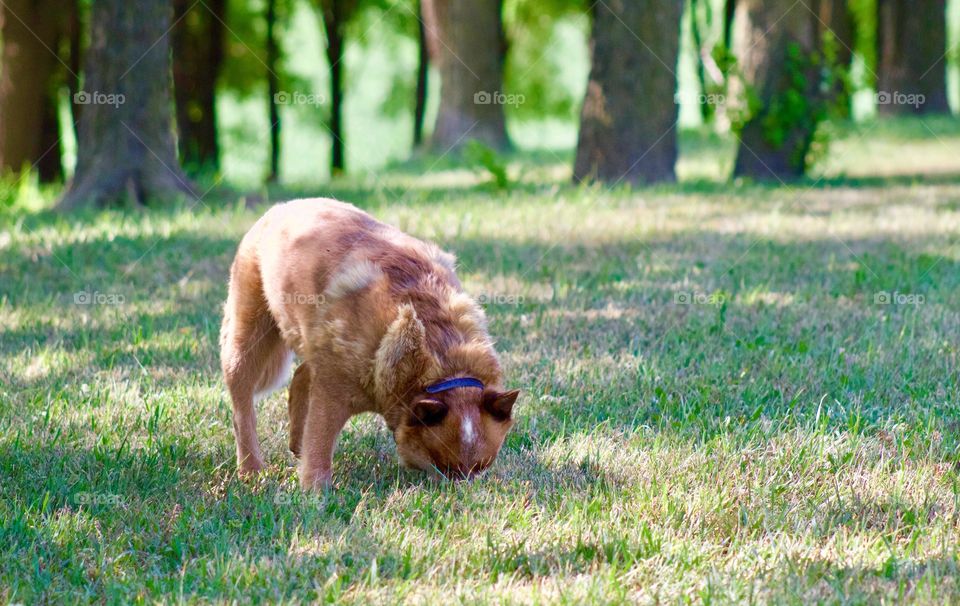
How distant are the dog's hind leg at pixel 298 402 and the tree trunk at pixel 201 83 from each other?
16004 millimetres

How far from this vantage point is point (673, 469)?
4359 mm

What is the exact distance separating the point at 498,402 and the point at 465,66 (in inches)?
618

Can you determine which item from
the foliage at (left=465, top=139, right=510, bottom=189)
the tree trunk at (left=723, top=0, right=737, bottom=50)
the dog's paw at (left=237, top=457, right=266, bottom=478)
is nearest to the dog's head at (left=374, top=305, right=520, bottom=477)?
the dog's paw at (left=237, top=457, right=266, bottom=478)

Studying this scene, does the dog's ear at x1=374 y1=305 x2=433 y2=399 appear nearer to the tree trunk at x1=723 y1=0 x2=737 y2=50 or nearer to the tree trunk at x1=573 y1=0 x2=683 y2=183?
the tree trunk at x1=573 y1=0 x2=683 y2=183

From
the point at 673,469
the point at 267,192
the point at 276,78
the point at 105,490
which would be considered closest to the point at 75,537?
the point at 105,490

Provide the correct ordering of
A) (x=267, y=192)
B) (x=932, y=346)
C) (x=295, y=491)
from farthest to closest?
(x=267, y=192)
(x=932, y=346)
(x=295, y=491)

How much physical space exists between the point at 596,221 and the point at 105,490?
21.8ft

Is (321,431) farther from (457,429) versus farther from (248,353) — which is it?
(248,353)

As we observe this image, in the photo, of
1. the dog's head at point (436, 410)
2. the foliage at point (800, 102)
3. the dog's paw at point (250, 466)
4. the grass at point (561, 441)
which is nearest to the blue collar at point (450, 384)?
the dog's head at point (436, 410)

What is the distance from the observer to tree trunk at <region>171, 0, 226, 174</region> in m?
20.3

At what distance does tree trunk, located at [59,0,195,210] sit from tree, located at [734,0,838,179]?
720 cm

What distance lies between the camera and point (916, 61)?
2211cm

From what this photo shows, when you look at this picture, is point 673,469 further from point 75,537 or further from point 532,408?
point 75,537

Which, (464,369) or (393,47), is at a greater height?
(393,47)
